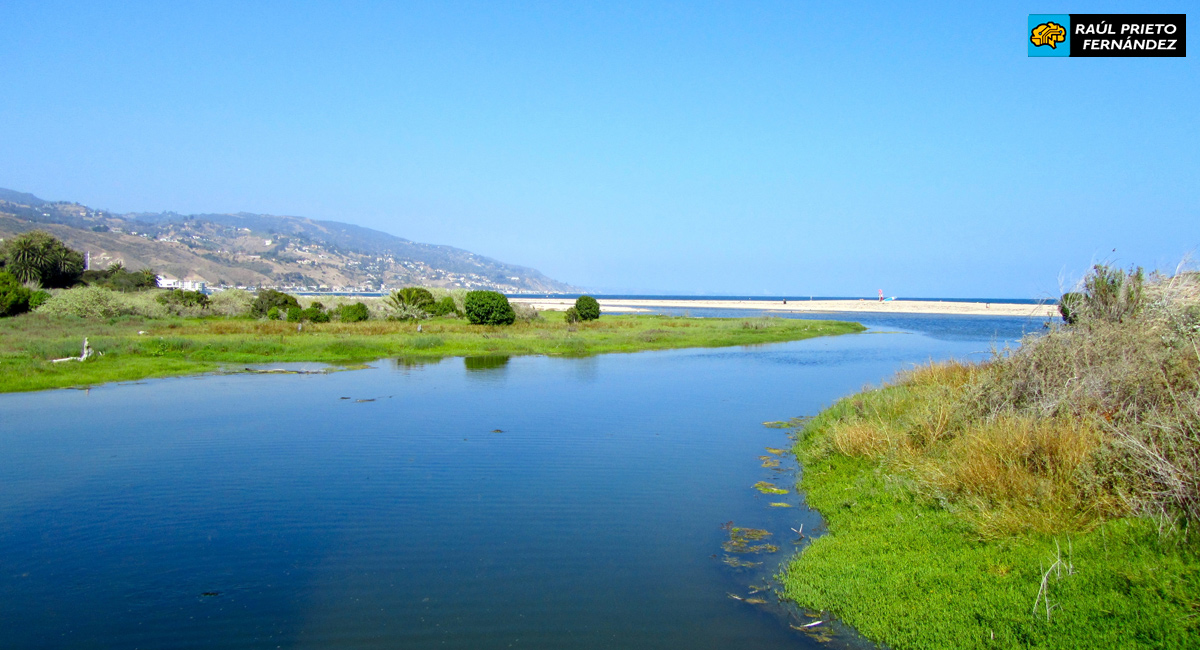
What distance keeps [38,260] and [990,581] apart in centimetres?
6156

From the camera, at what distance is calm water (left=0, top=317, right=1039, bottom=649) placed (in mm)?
7105

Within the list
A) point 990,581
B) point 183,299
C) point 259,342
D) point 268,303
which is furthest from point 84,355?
point 990,581

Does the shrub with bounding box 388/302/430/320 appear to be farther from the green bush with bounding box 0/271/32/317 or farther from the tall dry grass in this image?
the tall dry grass

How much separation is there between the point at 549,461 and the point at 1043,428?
8672 millimetres

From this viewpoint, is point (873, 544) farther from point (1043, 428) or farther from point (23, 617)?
point (23, 617)

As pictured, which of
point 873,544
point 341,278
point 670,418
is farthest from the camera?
point 341,278

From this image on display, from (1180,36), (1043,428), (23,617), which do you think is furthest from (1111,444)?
(23,617)

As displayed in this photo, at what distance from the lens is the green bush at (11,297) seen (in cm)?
3894

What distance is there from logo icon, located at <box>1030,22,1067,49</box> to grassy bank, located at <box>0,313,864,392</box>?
81.8 feet

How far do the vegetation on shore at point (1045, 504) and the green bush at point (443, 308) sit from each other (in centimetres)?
4274

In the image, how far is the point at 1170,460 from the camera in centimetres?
700

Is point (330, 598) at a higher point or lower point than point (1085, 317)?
lower

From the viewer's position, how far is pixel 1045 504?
747cm

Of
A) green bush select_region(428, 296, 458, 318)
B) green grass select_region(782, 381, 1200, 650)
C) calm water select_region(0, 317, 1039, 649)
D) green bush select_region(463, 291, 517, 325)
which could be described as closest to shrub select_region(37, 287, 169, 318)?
green bush select_region(428, 296, 458, 318)
